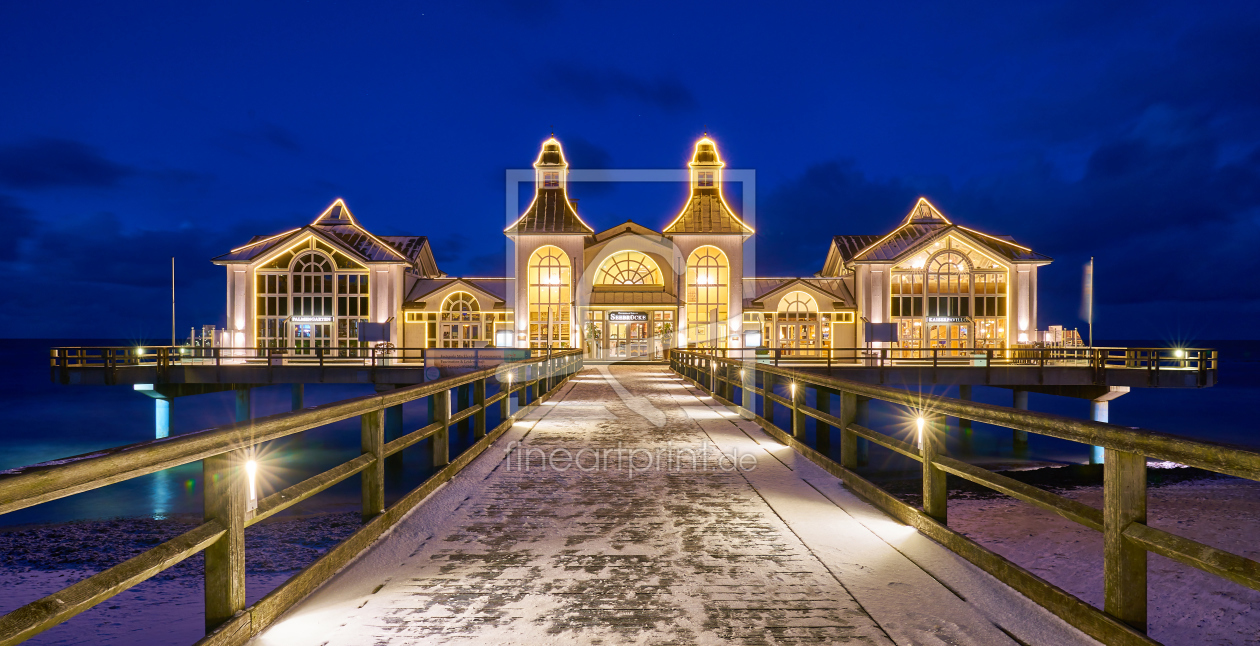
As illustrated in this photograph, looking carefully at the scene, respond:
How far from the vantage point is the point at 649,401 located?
16156 millimetres

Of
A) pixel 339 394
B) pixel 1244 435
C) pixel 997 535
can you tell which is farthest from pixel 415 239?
pixel 1244 435

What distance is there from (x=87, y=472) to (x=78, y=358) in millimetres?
29554

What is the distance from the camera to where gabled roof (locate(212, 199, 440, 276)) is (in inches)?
1412

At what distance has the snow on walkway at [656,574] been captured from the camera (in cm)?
322

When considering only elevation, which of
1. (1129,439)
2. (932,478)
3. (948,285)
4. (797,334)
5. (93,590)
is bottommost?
(932,478)

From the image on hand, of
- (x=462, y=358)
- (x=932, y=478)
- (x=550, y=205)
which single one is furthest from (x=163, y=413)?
(x=932, y=478)

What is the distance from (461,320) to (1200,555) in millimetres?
37964

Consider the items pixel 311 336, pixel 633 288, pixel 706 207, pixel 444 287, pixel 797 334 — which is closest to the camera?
pixel 311 336

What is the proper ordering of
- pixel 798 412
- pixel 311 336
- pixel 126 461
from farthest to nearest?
pixel 311 336, pixel 798 412, pixel 126 461

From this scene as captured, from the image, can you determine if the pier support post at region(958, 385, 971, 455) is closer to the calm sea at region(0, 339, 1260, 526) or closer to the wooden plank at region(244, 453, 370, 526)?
the calm sea at region(0, 339, 1260, 526)

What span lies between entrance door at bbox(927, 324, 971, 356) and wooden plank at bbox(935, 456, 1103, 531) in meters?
34.7

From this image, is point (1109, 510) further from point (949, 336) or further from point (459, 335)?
point (459, 335)

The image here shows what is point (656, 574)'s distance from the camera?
13.2ft

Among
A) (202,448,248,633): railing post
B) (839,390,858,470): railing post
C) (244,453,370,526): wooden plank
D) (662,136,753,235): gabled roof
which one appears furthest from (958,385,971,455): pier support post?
(202,448,248,633): railing post
